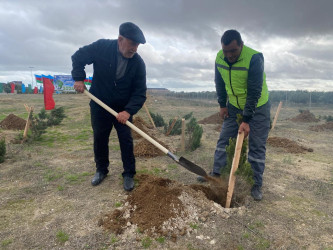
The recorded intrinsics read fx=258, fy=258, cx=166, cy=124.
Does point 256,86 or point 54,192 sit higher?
point 256,86

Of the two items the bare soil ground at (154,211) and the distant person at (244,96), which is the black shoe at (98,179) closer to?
the bare soil ground at (154,211)

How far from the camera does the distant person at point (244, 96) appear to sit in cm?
338

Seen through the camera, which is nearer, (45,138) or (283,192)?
(283,192)

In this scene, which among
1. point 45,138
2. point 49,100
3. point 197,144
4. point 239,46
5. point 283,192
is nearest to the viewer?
point 239,46

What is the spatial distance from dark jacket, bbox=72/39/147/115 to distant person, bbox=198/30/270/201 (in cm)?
123

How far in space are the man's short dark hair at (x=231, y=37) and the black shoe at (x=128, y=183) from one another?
96.1 inches

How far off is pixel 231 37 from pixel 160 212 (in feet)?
7.70

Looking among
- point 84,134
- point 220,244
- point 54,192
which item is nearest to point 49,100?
point 84,134

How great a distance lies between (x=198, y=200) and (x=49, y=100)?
4950mm

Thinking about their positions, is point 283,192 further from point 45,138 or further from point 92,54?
point 45,138

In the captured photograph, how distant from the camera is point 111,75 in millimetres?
3648

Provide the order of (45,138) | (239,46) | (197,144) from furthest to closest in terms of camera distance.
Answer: (45,138), (197,144), (239,46)

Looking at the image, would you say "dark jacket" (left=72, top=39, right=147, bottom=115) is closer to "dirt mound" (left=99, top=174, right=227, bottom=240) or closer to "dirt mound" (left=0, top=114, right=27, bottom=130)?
"dirt mound" (left=99, top=174, right=227, bottom=240)

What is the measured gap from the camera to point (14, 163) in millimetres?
5434
